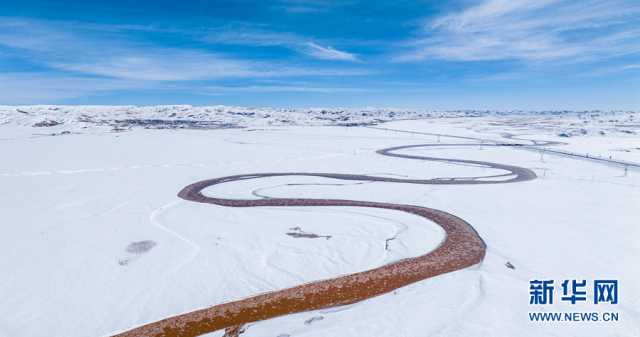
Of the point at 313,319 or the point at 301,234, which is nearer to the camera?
the point at 313,319

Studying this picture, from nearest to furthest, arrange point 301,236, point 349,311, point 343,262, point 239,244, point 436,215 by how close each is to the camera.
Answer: point 349,311 → point 343,262 → point 239,244 → point 301,236 → point 436,215

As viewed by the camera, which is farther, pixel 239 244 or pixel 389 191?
pixel 389 191

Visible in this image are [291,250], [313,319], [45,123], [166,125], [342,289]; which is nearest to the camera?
[313,319]

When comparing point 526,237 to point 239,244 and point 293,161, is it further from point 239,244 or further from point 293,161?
point 293,161

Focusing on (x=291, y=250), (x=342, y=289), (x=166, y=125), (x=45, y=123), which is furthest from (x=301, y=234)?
(x=166, y=125)

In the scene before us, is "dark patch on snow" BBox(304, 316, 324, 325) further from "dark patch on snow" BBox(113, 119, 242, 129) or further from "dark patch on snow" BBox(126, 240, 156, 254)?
"dark patch on snow" BBox(113, 119, 242, 129)

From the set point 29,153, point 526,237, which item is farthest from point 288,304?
→ point 29,153

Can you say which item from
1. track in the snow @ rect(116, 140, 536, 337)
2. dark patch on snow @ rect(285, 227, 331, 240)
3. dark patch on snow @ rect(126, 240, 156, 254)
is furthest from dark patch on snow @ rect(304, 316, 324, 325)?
dark patch on snow @ rect(126, 240, 156, 254)

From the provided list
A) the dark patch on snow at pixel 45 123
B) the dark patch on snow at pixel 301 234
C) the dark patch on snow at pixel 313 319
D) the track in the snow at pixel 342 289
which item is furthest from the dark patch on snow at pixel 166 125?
the dark patch on snow at pixel 313 319

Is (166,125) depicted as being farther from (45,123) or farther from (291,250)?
(291,250)

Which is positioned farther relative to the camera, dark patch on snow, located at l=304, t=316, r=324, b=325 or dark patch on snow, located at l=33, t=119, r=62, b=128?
dark patch on snow, located at l=33, t=119, r=62, b=128

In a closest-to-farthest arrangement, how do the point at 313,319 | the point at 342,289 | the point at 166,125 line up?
1. the point at 313,319
2. the point at 342,289
3. the point at 166,125
